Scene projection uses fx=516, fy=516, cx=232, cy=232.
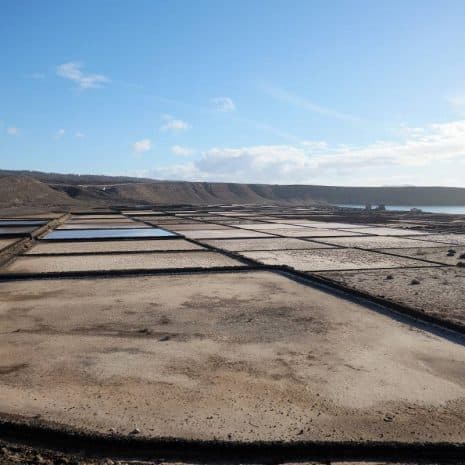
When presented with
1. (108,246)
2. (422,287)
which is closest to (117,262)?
(108,246)

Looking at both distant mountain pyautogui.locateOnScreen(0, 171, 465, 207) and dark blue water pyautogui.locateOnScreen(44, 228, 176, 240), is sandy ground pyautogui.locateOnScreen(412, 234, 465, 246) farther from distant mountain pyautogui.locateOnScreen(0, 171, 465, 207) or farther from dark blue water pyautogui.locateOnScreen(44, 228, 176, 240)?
distant mountain pyautogui.locateOnScreen(0, 171, 465, 207)

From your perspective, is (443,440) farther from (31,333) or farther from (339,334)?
(31,333)

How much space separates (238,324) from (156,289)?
323 cm

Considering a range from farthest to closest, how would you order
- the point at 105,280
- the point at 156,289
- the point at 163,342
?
the point at 105,280 → the point at 156,289 → the point at 163,342

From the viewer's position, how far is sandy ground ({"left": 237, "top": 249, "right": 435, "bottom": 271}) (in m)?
14.7

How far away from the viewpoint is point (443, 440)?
4492mm

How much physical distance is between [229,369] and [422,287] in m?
6.82

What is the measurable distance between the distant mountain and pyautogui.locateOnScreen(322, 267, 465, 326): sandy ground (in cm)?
4857

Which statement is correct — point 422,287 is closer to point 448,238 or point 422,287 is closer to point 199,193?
point 448,238

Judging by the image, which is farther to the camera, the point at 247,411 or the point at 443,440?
the point at 247,411

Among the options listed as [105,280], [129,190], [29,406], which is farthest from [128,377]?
[129,190]

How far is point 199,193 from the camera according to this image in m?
94.4

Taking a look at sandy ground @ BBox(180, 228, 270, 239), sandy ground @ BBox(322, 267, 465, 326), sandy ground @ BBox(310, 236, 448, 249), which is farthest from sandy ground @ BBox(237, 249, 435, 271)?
sandy ground @ BBox(180, 228, 270, 239)

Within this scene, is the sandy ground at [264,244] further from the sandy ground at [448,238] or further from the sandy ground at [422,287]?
the sandy ground at [422,287]
